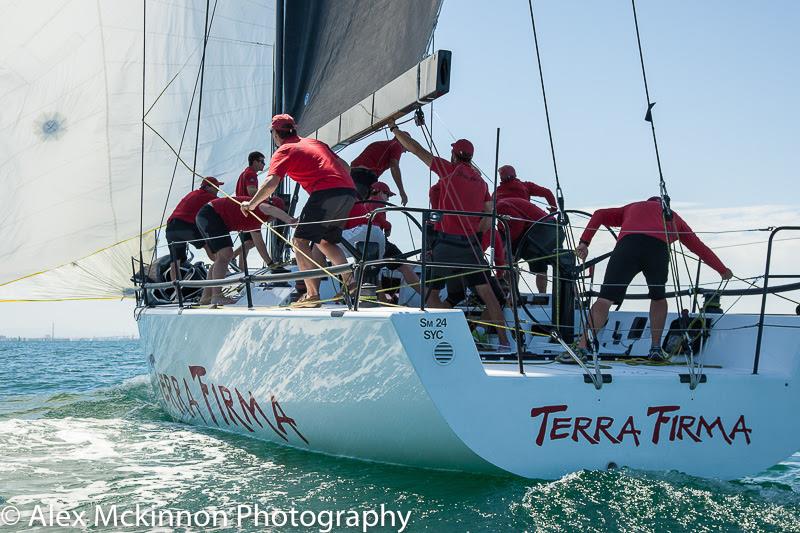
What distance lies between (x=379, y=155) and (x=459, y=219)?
7.53 feet

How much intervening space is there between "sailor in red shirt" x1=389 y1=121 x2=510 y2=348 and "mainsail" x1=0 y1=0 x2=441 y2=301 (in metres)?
1.21

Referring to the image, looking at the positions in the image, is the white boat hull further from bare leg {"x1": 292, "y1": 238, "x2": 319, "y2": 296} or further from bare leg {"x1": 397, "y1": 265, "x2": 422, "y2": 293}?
bare leg {"x1": 397, "y1": 265, "x2": 422, "y2": 293}

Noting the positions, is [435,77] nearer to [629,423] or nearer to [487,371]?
[487,371]

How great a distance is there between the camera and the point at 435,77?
5.46 metres

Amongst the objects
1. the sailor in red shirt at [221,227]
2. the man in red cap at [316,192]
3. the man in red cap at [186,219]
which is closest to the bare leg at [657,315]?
the man in red cap at [316,192]

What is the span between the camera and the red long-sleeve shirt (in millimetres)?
5703

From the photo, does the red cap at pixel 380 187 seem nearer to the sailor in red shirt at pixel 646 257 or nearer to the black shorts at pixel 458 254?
the black shorts at pixel 458 254

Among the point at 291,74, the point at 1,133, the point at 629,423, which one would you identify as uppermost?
the point at 291,74

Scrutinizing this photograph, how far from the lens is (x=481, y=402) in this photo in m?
4.31

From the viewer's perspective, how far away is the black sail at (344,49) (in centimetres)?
649

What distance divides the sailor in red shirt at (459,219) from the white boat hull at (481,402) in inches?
34.0

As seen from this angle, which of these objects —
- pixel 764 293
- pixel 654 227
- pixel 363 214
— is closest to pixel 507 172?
pixel 363 214

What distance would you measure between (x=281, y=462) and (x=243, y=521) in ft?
3.93

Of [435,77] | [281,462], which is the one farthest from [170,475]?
[435,77]
